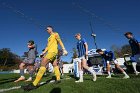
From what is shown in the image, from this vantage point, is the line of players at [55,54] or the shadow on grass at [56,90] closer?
the shadow on grass at [56,90]

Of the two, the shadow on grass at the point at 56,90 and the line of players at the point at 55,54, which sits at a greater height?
the line of players at the point at 55,54

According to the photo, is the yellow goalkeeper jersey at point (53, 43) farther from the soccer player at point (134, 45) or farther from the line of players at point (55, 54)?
the soccer player at point (134, 45)

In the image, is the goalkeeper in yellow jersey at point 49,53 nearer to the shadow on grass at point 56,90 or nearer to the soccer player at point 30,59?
the shadow on grass at point 56,90

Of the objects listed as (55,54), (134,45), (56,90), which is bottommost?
(56,90)

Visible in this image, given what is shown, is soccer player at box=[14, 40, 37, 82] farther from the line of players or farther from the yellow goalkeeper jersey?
the yellow goalkeeper jersey

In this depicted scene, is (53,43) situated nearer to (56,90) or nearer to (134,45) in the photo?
(56,90)

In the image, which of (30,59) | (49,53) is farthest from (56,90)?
(30,59)

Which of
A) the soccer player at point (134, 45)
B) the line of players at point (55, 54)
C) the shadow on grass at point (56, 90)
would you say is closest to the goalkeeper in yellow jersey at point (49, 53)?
the line of players at point (55, 54)

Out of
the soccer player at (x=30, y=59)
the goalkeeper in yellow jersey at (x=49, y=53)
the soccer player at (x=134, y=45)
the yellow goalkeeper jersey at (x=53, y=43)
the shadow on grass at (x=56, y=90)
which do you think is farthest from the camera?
the soccer player at (x=30, y=59)

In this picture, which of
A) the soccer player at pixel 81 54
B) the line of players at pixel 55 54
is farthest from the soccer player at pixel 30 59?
the soccer player at pixel 81 54

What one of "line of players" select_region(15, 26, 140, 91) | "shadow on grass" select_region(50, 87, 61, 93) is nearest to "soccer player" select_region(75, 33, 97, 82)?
"line of players" select_region(15, 26, 140, 91)

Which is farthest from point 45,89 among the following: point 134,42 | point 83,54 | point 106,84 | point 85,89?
point 134,42

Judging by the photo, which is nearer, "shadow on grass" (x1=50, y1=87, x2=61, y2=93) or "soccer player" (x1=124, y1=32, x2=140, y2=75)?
"shadow on grass" (x1=50, y1=87, x2=61, y2=93)

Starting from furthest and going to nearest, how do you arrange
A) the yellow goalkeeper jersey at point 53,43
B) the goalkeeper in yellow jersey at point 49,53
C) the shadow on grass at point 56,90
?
the yellow goalkeeper jersey at point 53,43 → the goalkeeper in yellow jersey at point 49,53 → the shadow on grass at point 56,90
